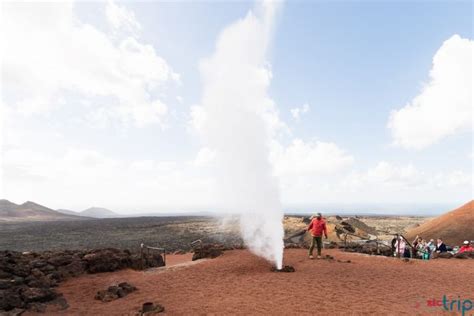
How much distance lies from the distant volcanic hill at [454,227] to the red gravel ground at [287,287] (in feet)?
37.4

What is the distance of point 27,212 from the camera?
148 m

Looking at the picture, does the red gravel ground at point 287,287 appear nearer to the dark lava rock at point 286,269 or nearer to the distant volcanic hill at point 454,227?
the dark lava rock at point 286,269

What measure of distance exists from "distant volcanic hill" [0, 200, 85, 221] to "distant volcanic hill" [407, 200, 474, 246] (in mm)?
141004

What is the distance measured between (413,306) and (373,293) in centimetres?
138

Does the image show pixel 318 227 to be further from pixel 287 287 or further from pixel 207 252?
pixel 207 252

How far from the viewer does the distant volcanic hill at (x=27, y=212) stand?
447 ft

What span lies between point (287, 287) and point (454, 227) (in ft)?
72.4

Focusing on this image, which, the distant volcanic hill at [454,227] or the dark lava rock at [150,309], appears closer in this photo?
the dark lava rock at [150,309]

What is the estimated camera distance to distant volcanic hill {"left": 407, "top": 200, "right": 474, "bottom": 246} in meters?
26.8

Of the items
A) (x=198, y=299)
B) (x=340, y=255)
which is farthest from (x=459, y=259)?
(x=198, y=299)

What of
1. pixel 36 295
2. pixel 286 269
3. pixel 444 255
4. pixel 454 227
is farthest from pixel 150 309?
pixel 454 227

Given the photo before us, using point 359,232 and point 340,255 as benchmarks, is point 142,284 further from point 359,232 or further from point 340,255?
point 359,232

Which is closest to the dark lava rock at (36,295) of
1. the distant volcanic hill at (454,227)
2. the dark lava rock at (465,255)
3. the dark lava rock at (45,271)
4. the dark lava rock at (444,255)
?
the dark lava rock at (45,271)

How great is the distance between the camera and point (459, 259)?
1819cm
